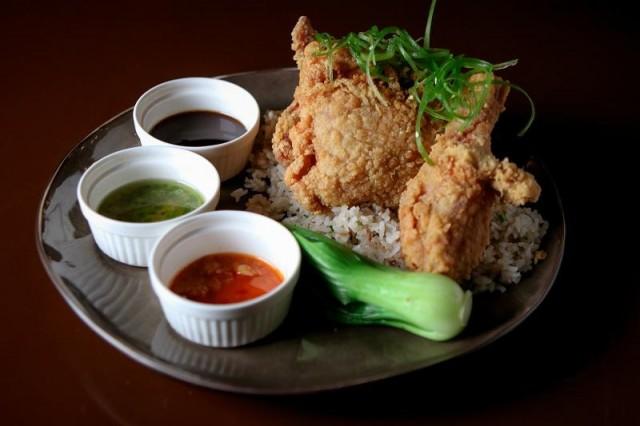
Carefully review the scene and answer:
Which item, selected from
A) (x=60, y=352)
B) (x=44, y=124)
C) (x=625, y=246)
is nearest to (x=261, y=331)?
(x=60, y=352)

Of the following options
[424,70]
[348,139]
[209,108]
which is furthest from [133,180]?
[424,70]

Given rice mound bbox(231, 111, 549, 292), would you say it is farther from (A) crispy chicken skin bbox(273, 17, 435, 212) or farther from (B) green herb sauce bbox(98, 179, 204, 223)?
(B) green herb sauce bbox(98, 179, 204, 223)

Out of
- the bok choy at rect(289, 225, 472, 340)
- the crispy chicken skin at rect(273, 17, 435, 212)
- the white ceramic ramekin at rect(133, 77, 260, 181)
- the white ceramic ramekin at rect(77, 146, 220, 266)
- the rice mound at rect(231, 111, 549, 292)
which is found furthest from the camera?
the white ceramic ramekin at rect(133, 77, 260, 181)

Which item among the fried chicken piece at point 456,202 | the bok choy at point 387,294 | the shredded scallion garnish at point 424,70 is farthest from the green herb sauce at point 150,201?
the fried chicken piece at point 456,202

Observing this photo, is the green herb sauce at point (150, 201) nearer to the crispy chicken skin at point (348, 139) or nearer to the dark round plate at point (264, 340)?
the dark round plate at point (264, 340)

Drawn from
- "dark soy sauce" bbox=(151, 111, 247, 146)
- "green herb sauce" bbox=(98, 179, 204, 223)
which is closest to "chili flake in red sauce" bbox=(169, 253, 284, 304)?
"green herb sauce" bbox=(98, 179, 204, 223)
